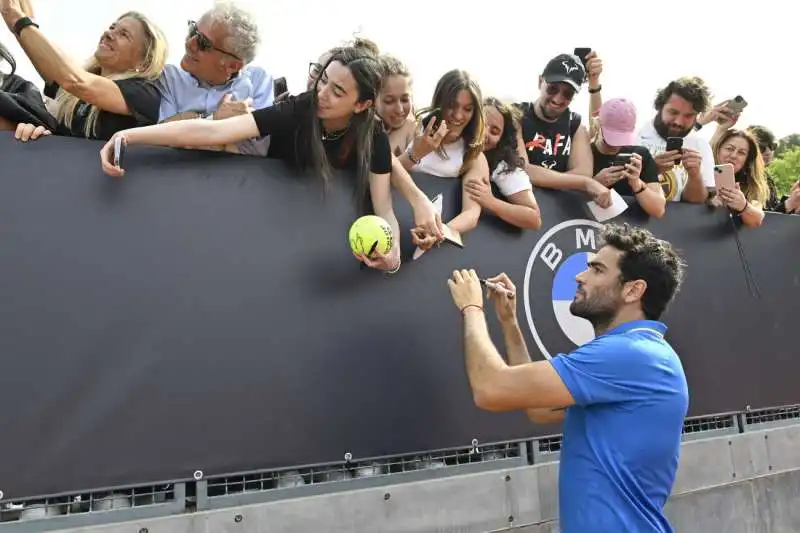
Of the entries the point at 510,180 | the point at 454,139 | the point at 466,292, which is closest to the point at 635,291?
the point at 466,292

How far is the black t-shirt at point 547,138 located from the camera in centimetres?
481

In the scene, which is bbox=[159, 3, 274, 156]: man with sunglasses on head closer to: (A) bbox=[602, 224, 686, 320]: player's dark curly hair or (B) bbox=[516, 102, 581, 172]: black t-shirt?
(A) bbox=[602, 224, 686, 320]: player's dark curly hair

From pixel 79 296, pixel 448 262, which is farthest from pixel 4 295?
pixel 448 262

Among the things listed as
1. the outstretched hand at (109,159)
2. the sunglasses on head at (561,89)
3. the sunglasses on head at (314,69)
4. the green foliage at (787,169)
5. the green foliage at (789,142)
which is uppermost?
the green foliage at (789,142)

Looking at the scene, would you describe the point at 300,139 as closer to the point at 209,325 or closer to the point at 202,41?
the point at 202,41

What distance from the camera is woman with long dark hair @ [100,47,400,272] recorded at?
3357mm

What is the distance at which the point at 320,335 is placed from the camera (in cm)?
343

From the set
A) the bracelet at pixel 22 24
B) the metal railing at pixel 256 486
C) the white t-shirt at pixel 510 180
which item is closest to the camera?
the metal railing at pixel 256 486

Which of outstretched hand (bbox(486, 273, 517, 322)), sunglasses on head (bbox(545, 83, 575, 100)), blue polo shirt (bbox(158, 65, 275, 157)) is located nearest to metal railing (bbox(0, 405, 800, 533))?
outstretched hand (bbox(486, 273, 517, 322))

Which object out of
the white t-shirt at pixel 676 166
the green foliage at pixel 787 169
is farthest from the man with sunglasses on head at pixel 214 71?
the green foliage at pixel 787 169

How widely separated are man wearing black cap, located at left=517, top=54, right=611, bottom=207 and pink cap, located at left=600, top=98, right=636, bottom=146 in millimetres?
175

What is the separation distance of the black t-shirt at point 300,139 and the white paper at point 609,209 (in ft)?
5.50

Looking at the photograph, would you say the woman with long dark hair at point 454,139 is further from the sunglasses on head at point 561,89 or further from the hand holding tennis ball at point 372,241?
the sunglasses on head at point 561,89

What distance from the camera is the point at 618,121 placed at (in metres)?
5.01
